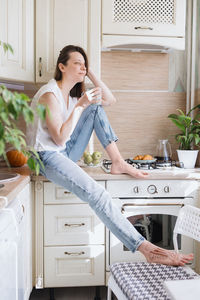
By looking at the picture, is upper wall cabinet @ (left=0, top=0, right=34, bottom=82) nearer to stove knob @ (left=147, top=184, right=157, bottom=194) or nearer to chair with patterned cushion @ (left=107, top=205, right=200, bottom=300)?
stove knob @ (left=147, top=184, right=157, bottom=194)

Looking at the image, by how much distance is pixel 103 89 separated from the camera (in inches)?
96.5

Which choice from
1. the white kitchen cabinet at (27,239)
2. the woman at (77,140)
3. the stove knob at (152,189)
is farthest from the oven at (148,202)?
the white kitchen cabinet at (27,239)

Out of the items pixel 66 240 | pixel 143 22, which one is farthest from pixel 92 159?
pixel 143 22

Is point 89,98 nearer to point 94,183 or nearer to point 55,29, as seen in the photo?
point 94,183

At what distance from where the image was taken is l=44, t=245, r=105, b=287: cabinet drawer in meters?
2.19

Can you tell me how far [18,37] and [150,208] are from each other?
1.32 m

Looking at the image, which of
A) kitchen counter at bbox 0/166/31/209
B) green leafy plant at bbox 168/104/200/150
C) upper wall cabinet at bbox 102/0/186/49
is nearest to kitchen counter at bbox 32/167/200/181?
kitchen counter at bbox 0/166/31/209

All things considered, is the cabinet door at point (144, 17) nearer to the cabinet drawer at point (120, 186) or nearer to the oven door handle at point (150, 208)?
the cabinet drawer at point (120, 186)

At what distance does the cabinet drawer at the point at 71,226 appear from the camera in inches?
85.3

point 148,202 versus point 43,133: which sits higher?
point 43,133

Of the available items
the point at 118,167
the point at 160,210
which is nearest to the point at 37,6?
the point at 118,167

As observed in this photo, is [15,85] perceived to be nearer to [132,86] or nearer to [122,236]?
[132,86]

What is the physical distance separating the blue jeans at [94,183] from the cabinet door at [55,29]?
42 centimetres

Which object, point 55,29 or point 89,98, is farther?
point 55,29
